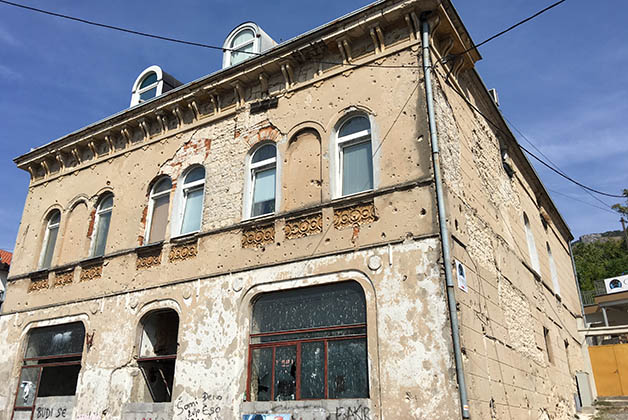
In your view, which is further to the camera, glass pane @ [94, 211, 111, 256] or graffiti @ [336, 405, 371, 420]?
glass pane @ [94, 211, 111, 256]

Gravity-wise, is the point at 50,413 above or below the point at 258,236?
below

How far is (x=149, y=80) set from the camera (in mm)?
14727

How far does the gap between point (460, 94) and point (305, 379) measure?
665cm

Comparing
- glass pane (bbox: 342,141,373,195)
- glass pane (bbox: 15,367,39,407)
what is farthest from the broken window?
glass pane (bbox: 342,141,373,195)

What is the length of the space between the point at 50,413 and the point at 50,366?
130 cm

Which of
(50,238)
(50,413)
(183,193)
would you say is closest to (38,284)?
(50,238)

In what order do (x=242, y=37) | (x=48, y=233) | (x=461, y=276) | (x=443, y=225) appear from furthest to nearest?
(x=48, y=233) < (x=242, y=37) < (x=461, y=276) < (x=443, y=225)

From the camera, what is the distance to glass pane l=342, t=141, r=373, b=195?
368 inches

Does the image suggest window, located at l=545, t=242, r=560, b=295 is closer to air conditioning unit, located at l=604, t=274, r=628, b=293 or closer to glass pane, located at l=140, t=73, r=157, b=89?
air conditioning unit, located at l=604, t=274, r=628, b=293

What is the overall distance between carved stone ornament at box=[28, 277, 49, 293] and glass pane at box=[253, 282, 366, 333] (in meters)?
7.04

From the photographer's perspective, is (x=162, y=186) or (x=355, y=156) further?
(x=162, y=186)

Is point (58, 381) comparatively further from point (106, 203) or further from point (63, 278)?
point (106, 203)

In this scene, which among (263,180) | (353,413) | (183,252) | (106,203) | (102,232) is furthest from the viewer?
(106,203)

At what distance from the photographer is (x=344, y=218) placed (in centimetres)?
902
